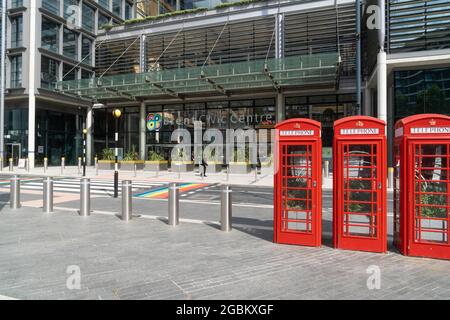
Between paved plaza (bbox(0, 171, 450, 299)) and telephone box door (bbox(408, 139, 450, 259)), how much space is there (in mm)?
350

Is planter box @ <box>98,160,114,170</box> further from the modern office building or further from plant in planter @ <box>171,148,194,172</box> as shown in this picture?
plant in planter @ <box>171,148,194,172</box>

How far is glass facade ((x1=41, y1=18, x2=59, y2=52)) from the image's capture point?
3491 cm

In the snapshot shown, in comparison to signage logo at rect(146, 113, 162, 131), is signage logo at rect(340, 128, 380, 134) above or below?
below

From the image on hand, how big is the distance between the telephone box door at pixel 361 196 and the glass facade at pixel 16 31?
36965mm

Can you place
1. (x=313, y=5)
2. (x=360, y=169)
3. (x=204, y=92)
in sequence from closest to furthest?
(x=360, y=169) → (x=313, y=5) → (x=204, y=92)

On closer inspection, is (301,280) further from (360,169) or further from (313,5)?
(313,5)

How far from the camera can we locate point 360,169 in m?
6.53

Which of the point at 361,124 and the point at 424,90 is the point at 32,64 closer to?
the point at 424,90

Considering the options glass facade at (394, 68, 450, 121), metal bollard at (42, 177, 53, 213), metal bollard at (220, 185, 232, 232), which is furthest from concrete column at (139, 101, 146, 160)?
metal bollard at (220, 185, 232, 232)

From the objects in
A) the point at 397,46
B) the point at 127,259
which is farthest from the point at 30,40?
the point at 127,259

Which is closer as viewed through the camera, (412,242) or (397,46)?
(412,242)

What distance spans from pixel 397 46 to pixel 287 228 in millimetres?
17110
